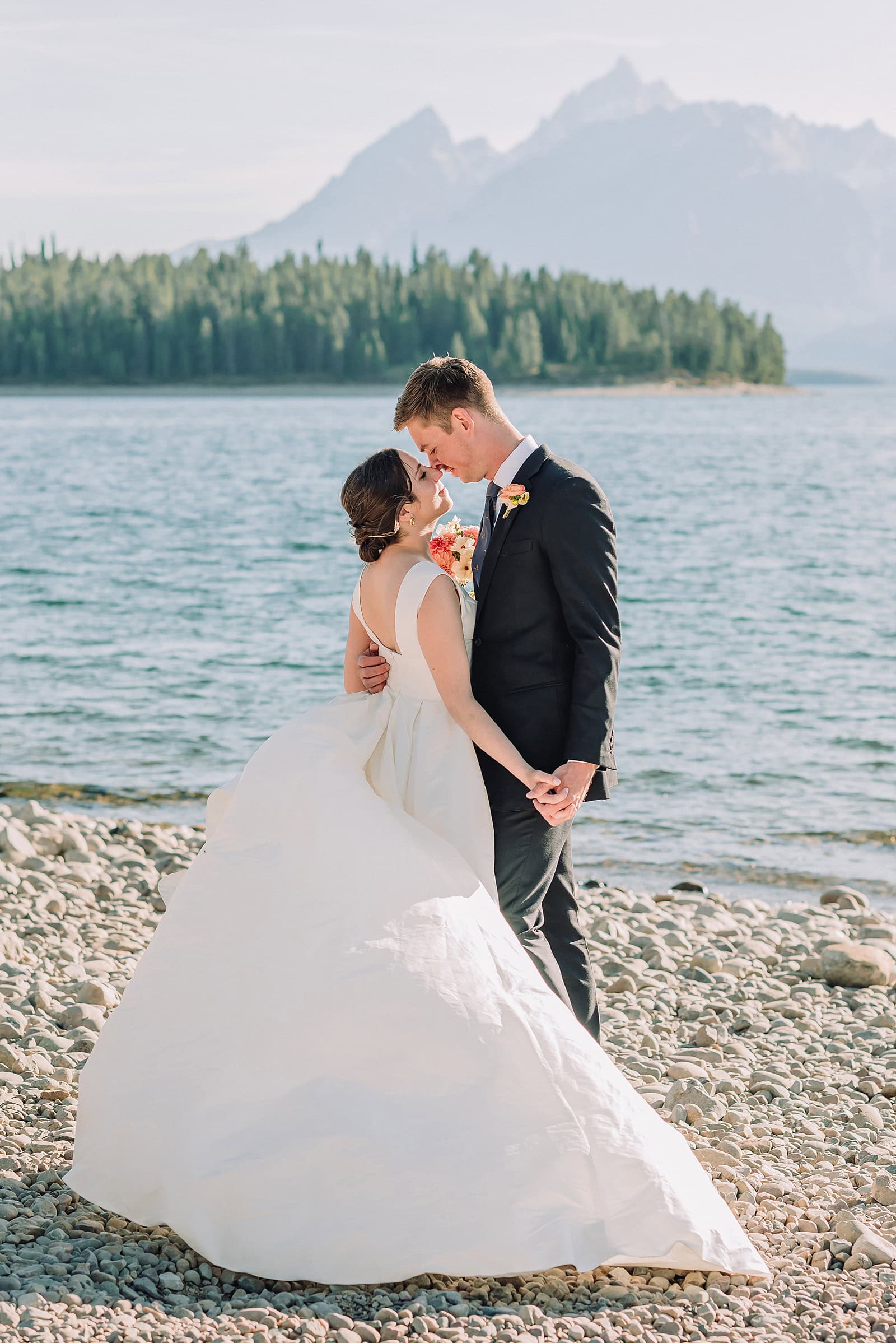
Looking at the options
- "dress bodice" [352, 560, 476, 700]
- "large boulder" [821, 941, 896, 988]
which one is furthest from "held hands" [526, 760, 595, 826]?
"large boulder" [821, 941, 896, 988]

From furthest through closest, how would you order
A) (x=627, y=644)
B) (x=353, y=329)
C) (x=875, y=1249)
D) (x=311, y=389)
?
(x=353, y=329)
(x=311, y=389)
(x=627, y=644)
(x=875, y=1249)

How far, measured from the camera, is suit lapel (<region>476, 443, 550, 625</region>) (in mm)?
4602

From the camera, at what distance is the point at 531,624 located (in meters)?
4.61

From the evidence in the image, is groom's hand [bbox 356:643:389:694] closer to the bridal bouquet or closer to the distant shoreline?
the bridal bouquet

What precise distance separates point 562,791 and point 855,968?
12.4ft

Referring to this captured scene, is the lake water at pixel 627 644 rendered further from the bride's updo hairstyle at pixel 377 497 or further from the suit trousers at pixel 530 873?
the bride's updo hairstyle at pixel 377 497

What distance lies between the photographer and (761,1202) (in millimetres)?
4578

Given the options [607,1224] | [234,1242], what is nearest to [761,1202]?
[607,1224]

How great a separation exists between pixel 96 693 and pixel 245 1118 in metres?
13.6

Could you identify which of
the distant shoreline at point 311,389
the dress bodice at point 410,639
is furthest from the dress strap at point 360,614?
the distant shoreline at point 311,389

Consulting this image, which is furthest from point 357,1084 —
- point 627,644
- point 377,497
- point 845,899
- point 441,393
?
point 627,644

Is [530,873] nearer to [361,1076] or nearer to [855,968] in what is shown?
[361,1076]

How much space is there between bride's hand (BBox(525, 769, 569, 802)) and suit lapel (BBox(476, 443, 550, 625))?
1.98ft

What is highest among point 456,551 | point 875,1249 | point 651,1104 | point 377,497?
point 377,497
